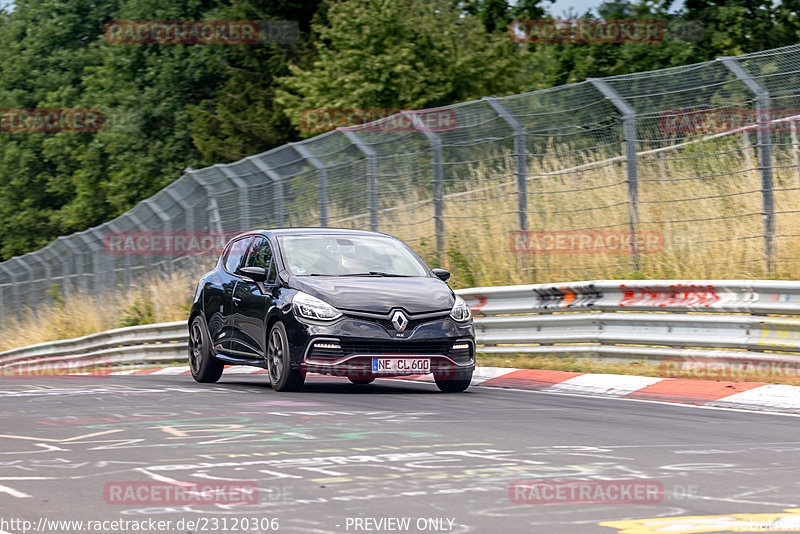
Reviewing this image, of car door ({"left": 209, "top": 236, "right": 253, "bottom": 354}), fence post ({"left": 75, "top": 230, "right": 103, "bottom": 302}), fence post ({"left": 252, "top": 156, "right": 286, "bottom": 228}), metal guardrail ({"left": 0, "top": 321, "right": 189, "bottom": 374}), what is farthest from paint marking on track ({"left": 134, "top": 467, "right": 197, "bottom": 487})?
fence post ({"left": 75, "top": 230, "right": 103, "bottom": 302})

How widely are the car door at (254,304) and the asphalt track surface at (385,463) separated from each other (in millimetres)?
1186

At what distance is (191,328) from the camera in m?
14.2

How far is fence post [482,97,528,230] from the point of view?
15734 millimetres

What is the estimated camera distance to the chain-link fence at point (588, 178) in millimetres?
13289

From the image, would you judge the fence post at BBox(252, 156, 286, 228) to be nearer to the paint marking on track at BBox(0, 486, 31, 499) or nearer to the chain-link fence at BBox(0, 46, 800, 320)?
the chain-link fence at BBox(0, 46, 800, 320)

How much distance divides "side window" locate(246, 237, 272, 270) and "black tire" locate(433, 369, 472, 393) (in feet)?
6.96

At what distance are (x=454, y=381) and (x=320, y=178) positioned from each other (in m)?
8.33

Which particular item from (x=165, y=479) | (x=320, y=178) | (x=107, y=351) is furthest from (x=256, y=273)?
(x=107, y=351)

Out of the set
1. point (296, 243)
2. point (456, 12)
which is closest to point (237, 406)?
point (296, 243)

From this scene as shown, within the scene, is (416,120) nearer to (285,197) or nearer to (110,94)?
(285,197)

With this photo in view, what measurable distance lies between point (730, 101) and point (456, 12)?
84.8 ft

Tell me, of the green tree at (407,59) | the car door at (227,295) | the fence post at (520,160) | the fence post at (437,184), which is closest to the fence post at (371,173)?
the fence post at (437,184)

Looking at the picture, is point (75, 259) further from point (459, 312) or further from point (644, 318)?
point (459, 312)

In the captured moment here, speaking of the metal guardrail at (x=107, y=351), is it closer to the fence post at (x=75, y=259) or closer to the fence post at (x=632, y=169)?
the fence post at (x=75, y=259)
